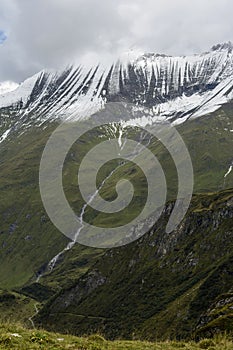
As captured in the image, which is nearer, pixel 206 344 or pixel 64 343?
pixel 64 343

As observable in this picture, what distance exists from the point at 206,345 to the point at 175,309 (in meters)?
165

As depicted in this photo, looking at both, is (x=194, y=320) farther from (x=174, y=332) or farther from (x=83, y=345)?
(x=83, y=345)

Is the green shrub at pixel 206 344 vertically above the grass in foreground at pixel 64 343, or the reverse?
the grass in foreground at pixel 64 343

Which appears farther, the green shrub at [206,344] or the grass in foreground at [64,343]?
the green shrub at [206,344]

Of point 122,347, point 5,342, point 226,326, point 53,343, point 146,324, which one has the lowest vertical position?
point 146,324

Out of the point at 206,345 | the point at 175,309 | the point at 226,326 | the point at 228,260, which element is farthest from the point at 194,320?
the point at 206,345

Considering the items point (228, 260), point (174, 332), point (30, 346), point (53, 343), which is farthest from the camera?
point (228, 260)

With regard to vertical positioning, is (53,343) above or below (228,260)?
above

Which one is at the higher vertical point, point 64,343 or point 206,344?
point 64,343

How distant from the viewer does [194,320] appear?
509 feet

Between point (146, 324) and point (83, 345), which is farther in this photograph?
→ point (146, 324)

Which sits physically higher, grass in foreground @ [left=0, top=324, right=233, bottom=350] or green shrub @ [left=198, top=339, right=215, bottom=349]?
grass in foreground @ [left=0, top=324, right=233, bottom=350]

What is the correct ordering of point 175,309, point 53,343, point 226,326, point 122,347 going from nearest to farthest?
point 53,343 → point 122,347 → point 226,326 → point 175,309

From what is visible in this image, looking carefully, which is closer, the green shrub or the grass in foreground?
the grass in foreground
